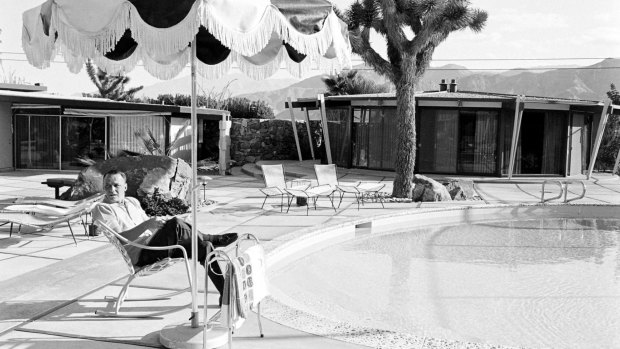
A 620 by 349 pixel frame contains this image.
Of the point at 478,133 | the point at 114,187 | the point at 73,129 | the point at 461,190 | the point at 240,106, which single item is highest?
the point at 240,106

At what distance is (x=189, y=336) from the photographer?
458 centimetres

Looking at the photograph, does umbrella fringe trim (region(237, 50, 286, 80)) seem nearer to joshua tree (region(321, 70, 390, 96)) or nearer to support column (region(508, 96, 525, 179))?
support column (region(508, 96, 525, 179))

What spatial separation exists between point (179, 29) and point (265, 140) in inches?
892

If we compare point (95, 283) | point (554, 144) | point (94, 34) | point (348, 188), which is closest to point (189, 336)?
point (95, 283)

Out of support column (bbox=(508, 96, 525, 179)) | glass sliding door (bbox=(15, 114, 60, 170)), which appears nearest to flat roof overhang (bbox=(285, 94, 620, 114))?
support column (bbox=(508, 96, 525, 179))

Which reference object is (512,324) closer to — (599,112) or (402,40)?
(402,40)

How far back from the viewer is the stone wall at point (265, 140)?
26672mm

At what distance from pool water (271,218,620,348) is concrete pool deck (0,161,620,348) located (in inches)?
42.4

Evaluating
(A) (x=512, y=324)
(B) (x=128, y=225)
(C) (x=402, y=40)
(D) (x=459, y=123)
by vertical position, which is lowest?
(A) (x=512, y=324)

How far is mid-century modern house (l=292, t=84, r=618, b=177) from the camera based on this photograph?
2144cm

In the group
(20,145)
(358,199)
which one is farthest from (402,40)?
(20,145)

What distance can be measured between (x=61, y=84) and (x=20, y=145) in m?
31.3

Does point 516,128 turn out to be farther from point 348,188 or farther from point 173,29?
point 173,29

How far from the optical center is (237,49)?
4.66 meters
